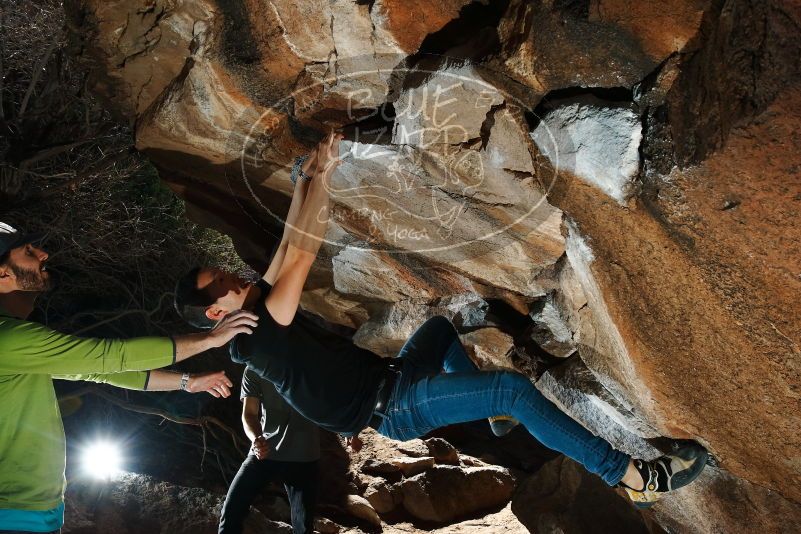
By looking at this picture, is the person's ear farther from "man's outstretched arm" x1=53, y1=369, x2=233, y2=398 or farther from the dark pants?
the dark pants

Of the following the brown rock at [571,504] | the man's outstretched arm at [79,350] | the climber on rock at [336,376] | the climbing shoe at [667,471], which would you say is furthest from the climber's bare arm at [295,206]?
the brown rock at [571,504]

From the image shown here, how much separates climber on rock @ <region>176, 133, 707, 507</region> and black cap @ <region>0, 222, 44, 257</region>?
70 centimetres

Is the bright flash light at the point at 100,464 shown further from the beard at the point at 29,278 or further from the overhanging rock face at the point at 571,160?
the beard at the point at 29,278

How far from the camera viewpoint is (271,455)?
4.06 m

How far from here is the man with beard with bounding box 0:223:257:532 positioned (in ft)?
7.74

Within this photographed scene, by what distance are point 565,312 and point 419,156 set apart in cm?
180

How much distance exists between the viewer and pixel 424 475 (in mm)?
6543

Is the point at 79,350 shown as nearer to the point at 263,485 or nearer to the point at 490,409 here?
the point at 490,409

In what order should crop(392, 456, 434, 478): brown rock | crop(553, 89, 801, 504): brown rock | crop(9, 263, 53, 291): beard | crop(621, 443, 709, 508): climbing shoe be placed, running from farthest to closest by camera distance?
crop(392, 456, 434, 478): brown rock < crop(621, 443, 709, 508): climbing shoe < crop(9, 263, 53, 291): beard < crop(553, 89, 801, 504): brown rock

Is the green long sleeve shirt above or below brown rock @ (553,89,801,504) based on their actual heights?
below

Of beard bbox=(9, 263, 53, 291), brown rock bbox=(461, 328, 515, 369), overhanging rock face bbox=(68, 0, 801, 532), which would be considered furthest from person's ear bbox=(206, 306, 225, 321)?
brown rock bbox=(461, 328, 515, 369)

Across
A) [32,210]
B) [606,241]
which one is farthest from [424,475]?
[32,210]

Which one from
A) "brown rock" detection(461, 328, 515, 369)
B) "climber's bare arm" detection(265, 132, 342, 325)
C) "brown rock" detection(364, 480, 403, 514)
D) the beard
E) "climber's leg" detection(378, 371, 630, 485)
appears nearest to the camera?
the beard

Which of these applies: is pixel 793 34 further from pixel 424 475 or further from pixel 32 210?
pixel 32 210
